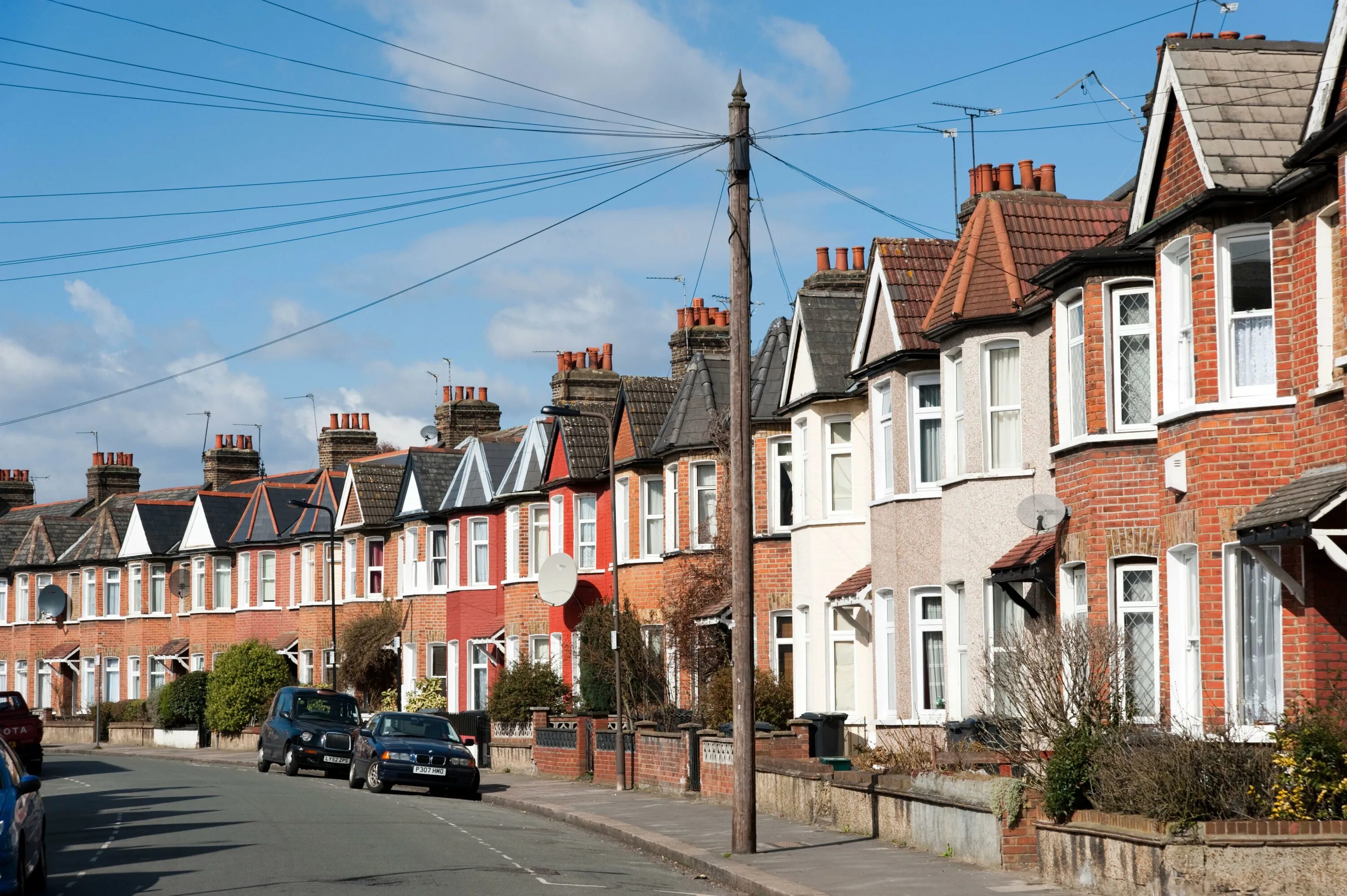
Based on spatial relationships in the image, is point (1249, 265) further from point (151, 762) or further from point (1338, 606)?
point (151, 762)

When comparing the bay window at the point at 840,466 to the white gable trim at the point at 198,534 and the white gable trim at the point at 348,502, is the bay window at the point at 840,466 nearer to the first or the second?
the white gable trim at the point at 348,502

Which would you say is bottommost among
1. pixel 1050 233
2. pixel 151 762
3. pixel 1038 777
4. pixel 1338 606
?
pixel 151 762

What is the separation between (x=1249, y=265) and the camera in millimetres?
16797

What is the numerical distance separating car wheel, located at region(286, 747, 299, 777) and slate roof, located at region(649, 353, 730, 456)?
1053 centimetres

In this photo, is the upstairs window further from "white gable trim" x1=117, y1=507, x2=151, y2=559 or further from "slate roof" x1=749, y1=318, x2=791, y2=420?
"white gable trim" x1=117, y1=507, x2=151, y2=559

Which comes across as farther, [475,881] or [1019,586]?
[1019,586]

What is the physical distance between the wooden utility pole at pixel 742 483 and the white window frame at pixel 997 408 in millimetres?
5379

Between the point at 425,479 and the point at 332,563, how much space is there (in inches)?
180

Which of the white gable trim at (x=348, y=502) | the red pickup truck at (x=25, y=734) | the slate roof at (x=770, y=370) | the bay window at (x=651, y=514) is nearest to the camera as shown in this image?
the slate roof at (x=770, y=370)

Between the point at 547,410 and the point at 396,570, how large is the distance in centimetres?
2238

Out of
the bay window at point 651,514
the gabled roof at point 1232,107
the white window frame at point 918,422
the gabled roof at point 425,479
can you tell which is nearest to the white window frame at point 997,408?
the white window frame at point 918,422

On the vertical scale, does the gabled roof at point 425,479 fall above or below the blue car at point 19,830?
above

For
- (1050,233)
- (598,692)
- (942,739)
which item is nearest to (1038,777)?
(942,739)

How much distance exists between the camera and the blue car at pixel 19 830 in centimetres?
1265
